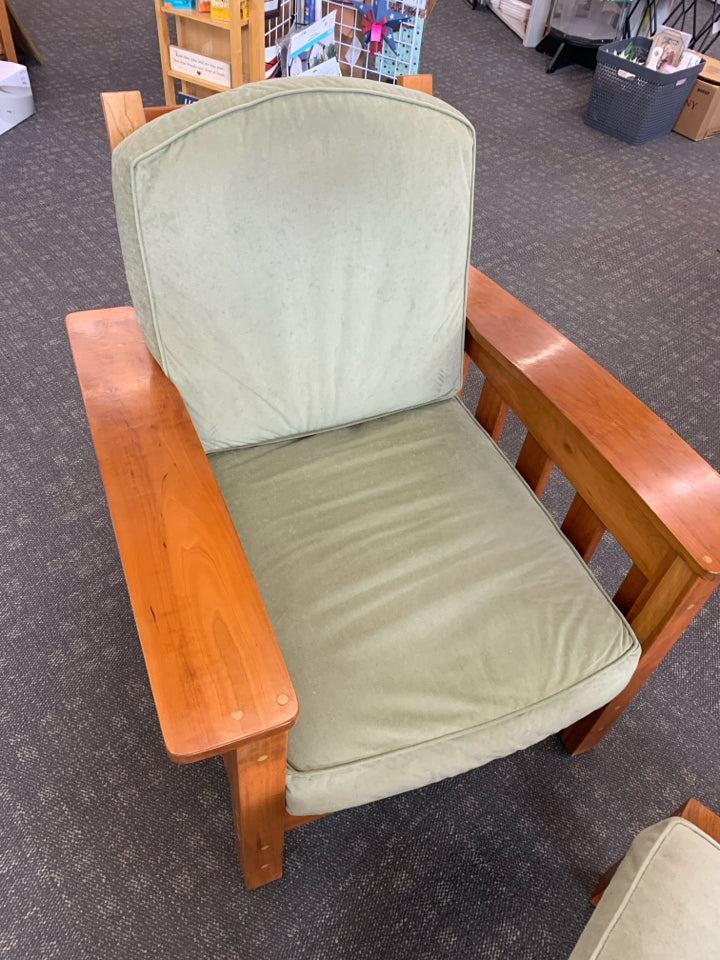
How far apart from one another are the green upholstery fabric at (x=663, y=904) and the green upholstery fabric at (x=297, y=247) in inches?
29.8

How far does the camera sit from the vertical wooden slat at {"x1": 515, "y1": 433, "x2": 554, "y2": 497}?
118 cm

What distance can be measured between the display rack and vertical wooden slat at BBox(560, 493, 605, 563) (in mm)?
2094

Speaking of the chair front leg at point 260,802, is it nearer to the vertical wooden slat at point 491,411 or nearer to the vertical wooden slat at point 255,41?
the vertical wooden slat at point 491,411

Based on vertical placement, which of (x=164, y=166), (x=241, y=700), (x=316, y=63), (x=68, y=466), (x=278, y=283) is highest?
(x=164, y=166)

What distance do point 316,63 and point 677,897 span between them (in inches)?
108

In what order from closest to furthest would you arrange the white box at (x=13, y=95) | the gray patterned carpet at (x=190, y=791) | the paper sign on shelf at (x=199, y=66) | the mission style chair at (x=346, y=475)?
the mission style chair at (x=346, y=475)
the gray patterned carpet at (x=190, y=791)
the paper sign on shelf at (x=199, y=66)
the white box at (x=13, y=95)

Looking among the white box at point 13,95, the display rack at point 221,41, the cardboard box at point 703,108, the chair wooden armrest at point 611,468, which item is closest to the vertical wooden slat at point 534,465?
the chair wooden armrest at point 611,468

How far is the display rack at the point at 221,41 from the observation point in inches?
92.4

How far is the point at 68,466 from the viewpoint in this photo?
1.62 metres

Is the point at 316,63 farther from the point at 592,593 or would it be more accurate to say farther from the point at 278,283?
the point at 592,593

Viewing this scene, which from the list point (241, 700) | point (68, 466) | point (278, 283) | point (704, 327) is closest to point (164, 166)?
point (278, 283)

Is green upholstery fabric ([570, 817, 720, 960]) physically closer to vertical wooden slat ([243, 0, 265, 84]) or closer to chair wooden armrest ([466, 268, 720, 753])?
chair wooden armrest ([466, 268, 720, 753])

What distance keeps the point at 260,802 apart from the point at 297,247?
745 mm

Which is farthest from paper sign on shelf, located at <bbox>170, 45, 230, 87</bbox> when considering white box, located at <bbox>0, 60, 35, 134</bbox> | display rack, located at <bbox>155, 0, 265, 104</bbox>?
white box, located at <bbox>0, 60, 35, 134</bbox>
